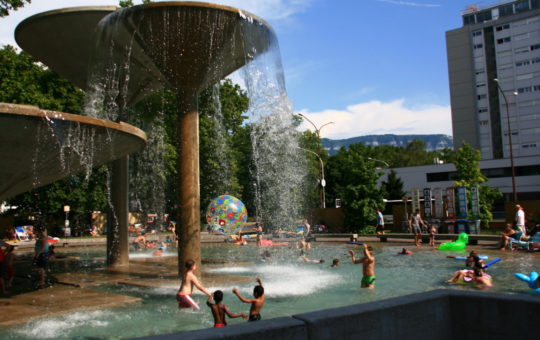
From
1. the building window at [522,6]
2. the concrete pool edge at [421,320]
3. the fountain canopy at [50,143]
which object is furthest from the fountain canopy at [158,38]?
the building window at [522,6]

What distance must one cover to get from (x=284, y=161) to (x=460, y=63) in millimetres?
43220

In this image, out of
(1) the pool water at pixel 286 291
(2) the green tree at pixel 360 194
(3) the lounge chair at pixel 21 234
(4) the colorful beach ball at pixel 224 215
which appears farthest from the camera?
(3) the lounge chair at pixel 21 234

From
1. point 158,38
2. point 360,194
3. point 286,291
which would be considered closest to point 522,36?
point 360,194

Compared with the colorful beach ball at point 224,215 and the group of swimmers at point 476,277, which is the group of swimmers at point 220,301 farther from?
the colorful beach ball at point 224,215

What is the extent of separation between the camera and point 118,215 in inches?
622

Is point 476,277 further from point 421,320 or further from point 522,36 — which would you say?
point 522,36

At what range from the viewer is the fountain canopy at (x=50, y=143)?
790cm

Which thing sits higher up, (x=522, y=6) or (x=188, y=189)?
(x=522, y=6)

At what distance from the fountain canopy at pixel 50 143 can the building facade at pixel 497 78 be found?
75.0 meters

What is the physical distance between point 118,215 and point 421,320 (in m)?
13.0

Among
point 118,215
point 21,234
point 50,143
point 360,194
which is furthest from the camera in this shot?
point 21,234

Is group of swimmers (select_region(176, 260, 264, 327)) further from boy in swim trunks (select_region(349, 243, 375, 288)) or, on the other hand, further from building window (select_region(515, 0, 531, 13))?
building window (select_region(515, 0, 531, 13))

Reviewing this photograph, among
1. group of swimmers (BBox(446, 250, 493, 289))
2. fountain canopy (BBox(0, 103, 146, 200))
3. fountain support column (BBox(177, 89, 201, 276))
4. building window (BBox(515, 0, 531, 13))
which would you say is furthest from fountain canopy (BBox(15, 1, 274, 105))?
Answer: building window (BBox(515, 0, 531, 13))

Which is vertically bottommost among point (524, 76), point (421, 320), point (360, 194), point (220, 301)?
point (220, 301)
